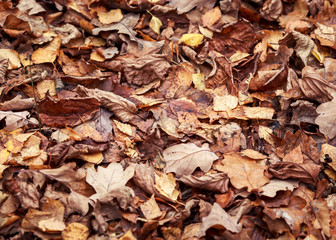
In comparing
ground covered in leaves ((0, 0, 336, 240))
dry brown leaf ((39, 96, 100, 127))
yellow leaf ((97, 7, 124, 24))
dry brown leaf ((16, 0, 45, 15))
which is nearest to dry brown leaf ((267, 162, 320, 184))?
ground covered in leaves ((0, 0, 336, 240))

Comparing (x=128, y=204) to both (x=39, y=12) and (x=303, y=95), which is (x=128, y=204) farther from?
(x=39, y=12)

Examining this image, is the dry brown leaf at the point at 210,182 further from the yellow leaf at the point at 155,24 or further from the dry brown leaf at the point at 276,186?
the yellow leaf at the point at 155,24

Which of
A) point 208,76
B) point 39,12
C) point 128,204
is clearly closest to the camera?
point 128,204

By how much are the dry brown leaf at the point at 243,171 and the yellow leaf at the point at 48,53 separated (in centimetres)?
179

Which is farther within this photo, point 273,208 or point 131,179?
point 131,179

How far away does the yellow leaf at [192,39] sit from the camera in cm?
310

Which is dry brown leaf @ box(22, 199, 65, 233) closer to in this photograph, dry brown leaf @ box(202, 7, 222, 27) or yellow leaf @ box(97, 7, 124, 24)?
yellow leaf @ box(97, 7, 124, 24)

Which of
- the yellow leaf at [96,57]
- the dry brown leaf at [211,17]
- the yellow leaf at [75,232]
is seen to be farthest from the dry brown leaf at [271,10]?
the yellow leaf at [75,232]

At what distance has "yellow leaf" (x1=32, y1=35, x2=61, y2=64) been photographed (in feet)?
9.32

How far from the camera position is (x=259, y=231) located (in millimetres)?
2080

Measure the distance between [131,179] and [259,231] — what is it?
942mm

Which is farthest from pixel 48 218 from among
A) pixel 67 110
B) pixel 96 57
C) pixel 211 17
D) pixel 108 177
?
pixel 211 17

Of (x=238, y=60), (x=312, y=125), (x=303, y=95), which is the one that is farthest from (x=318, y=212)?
(x=238, y=60)

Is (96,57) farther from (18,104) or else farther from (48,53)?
(18,104)
